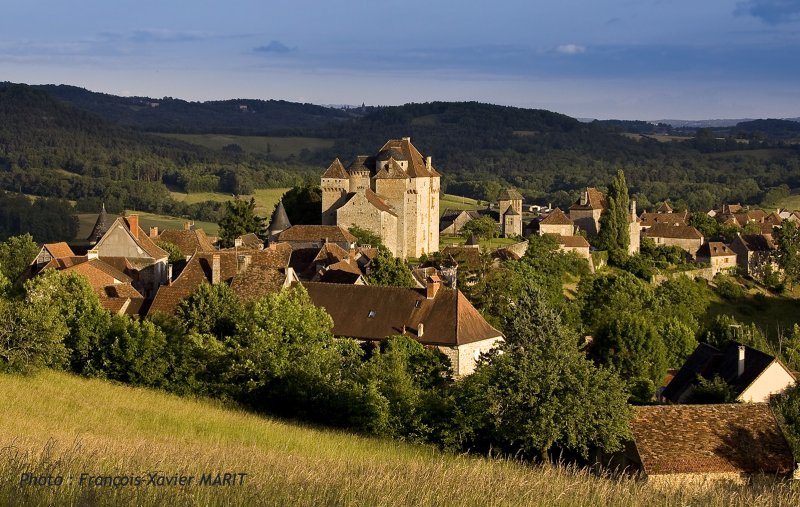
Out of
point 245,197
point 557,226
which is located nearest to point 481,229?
point 557,226

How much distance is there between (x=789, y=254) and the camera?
80750 mm

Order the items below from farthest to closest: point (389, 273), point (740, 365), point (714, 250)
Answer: point (714, 250) → point (389, 273) → point (740, 365)

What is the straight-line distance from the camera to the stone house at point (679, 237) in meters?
87.3

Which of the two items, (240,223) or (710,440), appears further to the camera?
(240,223)

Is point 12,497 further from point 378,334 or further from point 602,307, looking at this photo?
point 602,307

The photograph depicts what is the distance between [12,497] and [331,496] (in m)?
2.80

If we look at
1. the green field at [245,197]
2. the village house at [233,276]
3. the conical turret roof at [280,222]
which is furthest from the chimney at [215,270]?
the green field at [245,197]

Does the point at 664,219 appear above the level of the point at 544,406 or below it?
below

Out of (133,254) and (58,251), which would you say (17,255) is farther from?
(133,254)

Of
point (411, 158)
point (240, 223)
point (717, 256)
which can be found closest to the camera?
point (411, 158)

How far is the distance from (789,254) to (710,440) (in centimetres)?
6307

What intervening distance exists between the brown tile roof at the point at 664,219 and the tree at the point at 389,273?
2236 inches

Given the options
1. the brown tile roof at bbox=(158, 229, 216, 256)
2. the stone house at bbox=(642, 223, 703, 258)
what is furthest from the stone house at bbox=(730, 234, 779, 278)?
the brown tile roof at bbox=(158, 229, 216, 256)

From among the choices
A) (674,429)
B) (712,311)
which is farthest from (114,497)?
(712,311)
